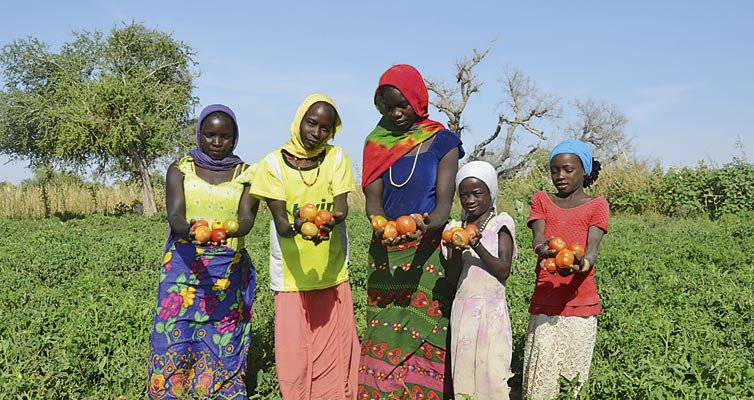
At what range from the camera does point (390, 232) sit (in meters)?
3.15

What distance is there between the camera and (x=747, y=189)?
1722cm

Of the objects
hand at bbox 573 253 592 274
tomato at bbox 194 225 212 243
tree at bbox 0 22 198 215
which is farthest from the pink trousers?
tree at bbox 0 22 198 215

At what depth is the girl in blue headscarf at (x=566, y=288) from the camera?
348 centimetres

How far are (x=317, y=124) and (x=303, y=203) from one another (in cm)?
47

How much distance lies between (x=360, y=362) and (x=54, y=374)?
6.58ft

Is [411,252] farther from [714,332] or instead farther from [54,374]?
[714,332]

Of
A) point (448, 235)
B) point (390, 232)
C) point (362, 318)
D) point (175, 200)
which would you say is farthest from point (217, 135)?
point (362, 318)

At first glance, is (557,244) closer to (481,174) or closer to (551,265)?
(551,265)

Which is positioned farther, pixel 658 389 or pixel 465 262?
pixel 465 262

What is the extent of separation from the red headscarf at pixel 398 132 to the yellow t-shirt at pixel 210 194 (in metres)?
0.70

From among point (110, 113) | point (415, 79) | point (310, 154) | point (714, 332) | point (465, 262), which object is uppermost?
point (110, 113)

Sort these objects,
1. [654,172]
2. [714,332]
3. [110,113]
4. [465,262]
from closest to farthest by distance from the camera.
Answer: [465,262] → [714,332] → [654,172] → [110,113]

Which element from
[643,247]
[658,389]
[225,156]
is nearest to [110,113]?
[643,247]

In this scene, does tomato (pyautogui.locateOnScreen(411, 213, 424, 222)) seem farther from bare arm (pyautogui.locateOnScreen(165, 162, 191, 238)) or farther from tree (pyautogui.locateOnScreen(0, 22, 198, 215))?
tree (pyautogui.locateOnScreen(0, 22, 198, 215))
